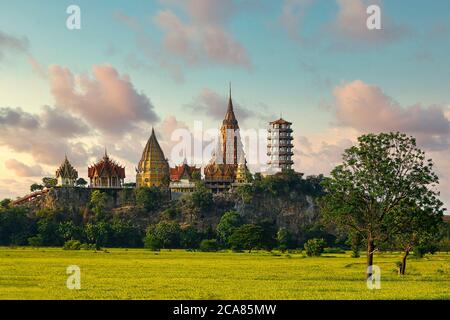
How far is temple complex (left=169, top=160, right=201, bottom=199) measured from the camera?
173375 millimetres

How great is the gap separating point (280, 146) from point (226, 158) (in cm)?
1787

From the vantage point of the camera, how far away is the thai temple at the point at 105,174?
171 m

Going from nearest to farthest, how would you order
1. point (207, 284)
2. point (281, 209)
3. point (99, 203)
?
point (207, 284) < point (99, 203) < point (281, 209)

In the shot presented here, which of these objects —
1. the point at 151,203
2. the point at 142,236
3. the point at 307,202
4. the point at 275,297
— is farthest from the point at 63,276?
the point at 307,202

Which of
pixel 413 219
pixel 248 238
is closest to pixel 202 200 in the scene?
pixel 248 238

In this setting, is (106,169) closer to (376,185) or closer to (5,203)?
(5,203)

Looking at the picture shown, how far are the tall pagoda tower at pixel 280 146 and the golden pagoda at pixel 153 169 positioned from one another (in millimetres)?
23585

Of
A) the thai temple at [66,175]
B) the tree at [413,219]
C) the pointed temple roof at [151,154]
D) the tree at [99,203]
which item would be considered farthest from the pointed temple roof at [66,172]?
the tree at [413,219]

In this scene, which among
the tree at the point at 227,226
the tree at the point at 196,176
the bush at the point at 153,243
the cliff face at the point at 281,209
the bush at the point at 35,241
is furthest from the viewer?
the tree at the point at 196,176

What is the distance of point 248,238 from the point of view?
4710 inches

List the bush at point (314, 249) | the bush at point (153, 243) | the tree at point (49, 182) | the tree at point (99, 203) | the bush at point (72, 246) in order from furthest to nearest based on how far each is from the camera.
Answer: the tree at point (49, 182)
the tree at point (99, 203)
the bush at point (153, 243)
the bush at point (72, 246)
the bush at point (314, 249)

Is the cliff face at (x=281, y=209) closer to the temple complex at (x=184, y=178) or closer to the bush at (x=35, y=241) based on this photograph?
the temple complex at (x=184, y=178)

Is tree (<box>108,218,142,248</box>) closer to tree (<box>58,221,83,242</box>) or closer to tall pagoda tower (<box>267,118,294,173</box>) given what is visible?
tree (<box>58,221,83,242</box>)

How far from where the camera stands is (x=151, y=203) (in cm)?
16212
